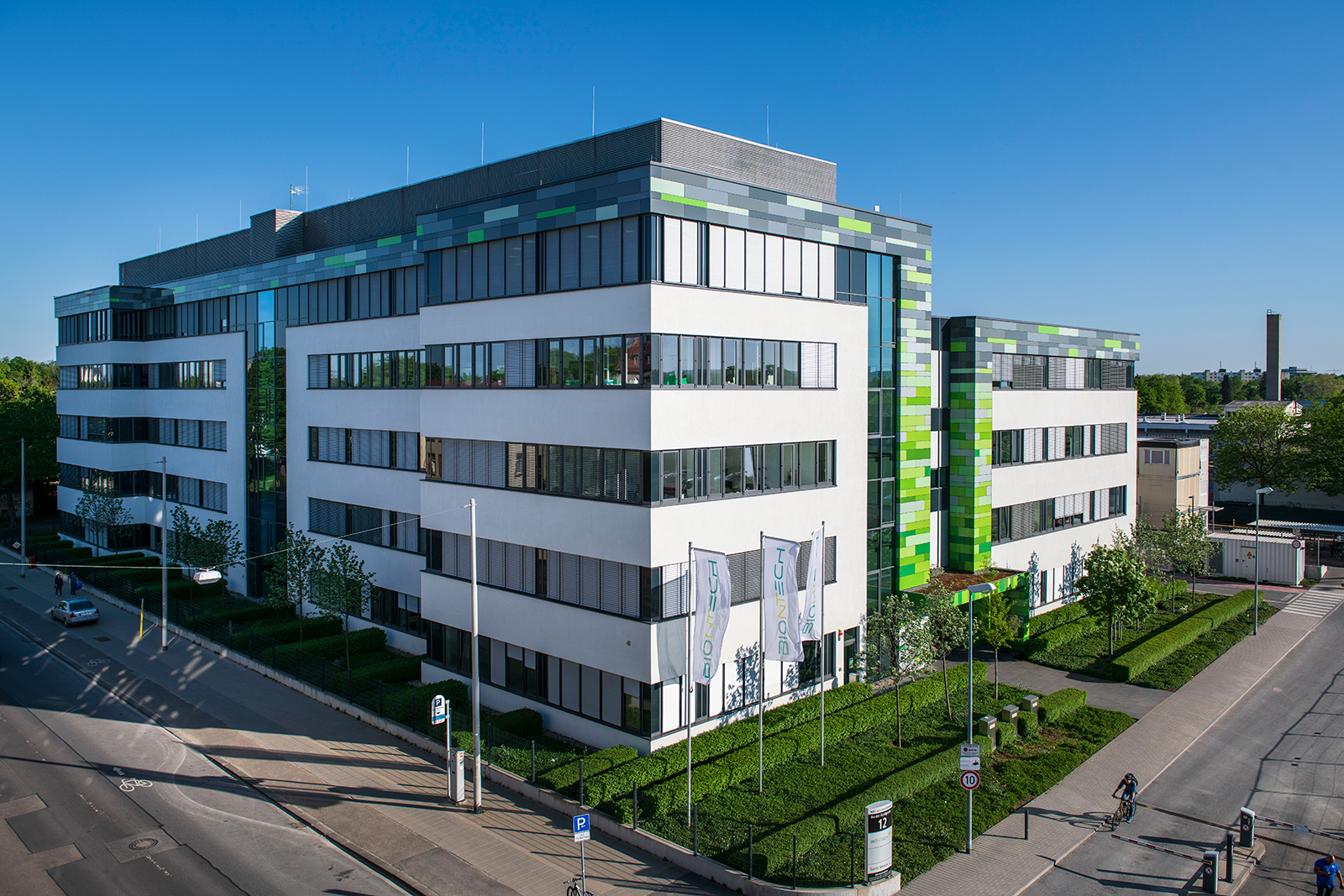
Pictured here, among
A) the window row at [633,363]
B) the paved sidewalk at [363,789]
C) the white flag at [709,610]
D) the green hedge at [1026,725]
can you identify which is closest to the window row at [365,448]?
the window row at [633,363]

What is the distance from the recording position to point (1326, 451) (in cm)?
7350

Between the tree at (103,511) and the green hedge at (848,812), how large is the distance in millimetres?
50788

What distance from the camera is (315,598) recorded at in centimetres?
3809

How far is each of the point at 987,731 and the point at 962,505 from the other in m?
14.7

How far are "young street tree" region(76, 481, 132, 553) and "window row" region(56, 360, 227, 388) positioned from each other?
280 inches

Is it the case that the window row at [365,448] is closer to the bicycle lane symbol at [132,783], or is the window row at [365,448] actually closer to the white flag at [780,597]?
the bicycle lane symbol at [132,783]

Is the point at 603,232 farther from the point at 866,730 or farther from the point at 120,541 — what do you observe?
the point at 120,541

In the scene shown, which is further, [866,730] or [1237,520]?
[1237,520]

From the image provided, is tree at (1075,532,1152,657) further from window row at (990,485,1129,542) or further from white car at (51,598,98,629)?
white car at (51,598,98,629)

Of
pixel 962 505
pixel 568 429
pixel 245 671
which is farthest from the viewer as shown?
pixel 962 505

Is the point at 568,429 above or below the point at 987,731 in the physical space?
above

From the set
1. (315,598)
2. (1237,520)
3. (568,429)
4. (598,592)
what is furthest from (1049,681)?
(1237,520)

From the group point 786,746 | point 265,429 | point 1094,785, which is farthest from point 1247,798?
point 265,429

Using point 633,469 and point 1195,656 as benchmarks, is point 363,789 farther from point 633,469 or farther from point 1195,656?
point 1195,656
